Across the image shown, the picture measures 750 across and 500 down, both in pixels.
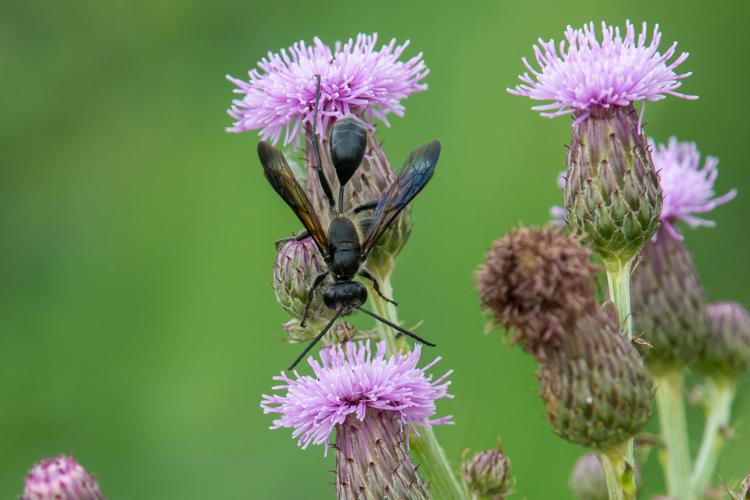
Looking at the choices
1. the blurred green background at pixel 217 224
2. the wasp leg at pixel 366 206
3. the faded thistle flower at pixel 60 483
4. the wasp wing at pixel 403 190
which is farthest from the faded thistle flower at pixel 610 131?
the blurred green background at pixel 217 224

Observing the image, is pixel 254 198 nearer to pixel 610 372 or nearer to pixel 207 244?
pixel 207 244

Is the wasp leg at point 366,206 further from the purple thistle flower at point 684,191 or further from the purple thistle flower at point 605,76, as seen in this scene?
the purple thistle flower at point 684,191

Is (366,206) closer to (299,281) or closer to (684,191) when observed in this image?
(299,281)

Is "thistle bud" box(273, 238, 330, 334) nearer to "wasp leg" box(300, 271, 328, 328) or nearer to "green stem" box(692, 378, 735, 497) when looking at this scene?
"wasp leg" box(300, 271, 328, 328)

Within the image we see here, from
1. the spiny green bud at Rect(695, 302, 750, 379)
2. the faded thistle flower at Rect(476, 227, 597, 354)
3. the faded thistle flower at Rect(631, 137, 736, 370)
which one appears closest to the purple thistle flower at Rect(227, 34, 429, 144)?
the faded thistle flower at Rect(476, 227, 597, 354)

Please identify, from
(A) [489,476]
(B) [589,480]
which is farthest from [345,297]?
(B) [589,480]

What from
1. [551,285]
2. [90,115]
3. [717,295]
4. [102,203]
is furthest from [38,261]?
[551,285]

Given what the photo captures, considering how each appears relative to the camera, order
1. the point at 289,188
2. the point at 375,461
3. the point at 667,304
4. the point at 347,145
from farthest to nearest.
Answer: the point at 667,304 < the point at 289,188 < the point at 347,145 < the point at 375,461
